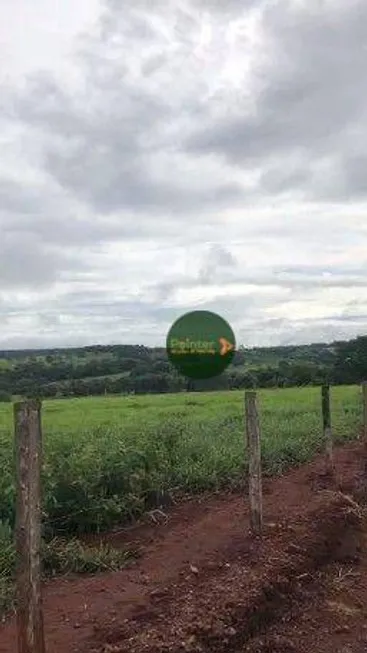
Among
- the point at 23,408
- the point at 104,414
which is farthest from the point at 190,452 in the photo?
the point at 104,414

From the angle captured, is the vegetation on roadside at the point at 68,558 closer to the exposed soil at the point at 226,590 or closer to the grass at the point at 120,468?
the grass at the point at 120,468

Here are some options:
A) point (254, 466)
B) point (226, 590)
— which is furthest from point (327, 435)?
point (226, 590)

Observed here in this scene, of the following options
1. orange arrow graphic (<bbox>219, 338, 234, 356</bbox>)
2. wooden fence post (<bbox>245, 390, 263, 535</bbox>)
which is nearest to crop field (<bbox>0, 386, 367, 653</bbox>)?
wooden fence post (<bbox>245, 390, 263, 535</bbox>)

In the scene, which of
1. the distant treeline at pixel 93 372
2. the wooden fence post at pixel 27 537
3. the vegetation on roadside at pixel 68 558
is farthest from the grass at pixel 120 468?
the wooden fence post at pixel 27 537

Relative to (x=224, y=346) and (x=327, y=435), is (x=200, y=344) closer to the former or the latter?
(x=224, y=346)

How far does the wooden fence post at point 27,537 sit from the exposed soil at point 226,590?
508mm

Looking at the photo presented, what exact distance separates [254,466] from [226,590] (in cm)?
198

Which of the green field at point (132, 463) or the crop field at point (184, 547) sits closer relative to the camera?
the crop field at point (184, 547)

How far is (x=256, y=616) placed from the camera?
211 inches

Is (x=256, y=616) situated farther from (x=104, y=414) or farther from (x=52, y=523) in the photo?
(x=104, y=414)

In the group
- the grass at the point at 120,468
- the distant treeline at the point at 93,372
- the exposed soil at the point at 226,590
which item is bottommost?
the exposed soil at the point at 226,590

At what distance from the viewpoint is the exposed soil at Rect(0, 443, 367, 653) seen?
188 inches

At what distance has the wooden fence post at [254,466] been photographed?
283 inches

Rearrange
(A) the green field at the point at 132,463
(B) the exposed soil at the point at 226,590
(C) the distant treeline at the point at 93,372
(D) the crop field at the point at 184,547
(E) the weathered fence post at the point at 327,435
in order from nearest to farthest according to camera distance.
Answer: (B) the exposed soil at the point at 226,590, (D) the crop field at the point at 184,547, (C) the distant treeline at the point at 93,372, (A) the green field at the point at 132,463, (E) the weathered fence post at the point at 327,435
